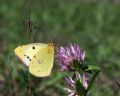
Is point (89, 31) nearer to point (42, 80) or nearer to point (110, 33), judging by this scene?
point (110, 33)

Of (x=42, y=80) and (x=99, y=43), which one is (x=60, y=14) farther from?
(x=42, y=80)

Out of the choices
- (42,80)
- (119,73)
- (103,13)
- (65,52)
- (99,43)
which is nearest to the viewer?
(65,52)

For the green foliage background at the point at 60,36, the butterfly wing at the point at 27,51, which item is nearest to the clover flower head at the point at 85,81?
the butterfly wing at the point at 27,51

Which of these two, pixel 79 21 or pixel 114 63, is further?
pixel 79 21

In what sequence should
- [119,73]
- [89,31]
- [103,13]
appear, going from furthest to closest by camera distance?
[103,13], [89,31], [119,73]

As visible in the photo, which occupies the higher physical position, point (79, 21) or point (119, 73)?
point (79, 21)

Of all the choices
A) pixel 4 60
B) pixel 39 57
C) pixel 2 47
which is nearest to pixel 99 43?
pixel 2 47

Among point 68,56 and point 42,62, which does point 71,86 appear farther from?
point 42,62

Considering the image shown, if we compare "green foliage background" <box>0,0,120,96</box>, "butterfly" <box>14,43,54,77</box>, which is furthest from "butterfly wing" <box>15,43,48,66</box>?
"green foliage background" <box>0,0,120,96</box>
